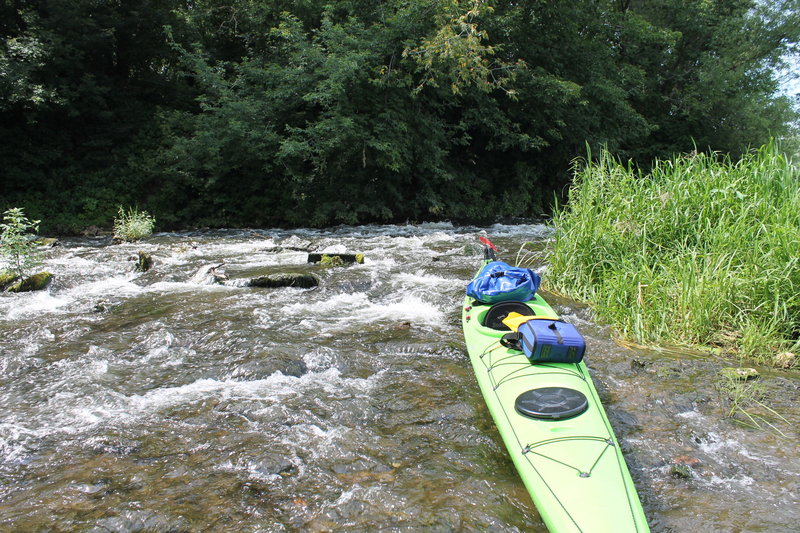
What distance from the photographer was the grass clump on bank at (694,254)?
11.9 feet

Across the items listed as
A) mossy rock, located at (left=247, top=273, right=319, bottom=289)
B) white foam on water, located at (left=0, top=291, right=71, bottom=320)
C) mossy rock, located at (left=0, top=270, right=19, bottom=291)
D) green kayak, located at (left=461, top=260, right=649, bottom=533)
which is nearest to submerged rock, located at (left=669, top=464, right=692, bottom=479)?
green kayak, located at (left=461, top=260, right=649, bottom=533)

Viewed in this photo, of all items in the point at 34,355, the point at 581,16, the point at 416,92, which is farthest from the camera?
the point at 581,16

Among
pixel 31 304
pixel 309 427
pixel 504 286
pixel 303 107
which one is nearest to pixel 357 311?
pixel 504 286

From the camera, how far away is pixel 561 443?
2.23 m

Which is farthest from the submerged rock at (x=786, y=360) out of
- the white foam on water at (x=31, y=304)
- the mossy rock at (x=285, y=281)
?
the white foam on water at (x=31, y=304)

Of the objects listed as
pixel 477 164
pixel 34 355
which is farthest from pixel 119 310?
pixel 477 164

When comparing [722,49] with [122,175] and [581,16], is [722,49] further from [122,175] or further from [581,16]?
[122,175]

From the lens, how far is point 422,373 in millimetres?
3486

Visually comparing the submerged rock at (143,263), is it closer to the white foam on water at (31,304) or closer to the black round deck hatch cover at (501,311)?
the white foam on water at (31,304)

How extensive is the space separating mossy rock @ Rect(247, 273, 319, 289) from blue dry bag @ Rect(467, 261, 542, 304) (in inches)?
97.6

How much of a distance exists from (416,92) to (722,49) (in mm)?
12725

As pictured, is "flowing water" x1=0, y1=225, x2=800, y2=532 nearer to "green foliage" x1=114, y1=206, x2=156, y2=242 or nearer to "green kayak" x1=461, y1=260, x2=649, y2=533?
"green kayak" x1=461, y1=260, x2=649, y2=533

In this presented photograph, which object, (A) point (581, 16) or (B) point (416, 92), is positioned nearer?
(B) point (416, 92)

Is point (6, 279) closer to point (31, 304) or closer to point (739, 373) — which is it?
point (31, 304)
